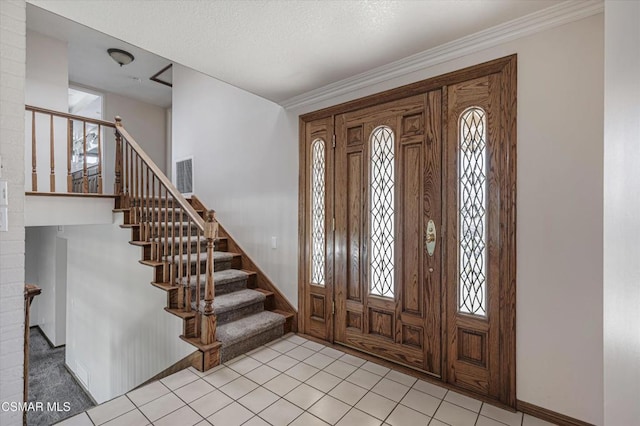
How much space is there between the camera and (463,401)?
2.06m

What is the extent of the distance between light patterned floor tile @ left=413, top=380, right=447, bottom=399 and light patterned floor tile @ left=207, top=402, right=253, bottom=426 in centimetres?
124

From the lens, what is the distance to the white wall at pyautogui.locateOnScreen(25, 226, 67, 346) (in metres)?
5.41

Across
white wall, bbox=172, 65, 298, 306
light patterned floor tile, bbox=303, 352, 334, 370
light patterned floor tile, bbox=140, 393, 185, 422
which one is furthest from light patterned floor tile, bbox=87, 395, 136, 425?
white wall, bbox=172, 65, 298, 306

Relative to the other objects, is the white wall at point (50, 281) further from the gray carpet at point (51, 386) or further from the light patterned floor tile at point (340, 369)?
the light patterned floor tile at point (340, 369)

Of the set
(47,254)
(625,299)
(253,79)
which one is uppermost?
(253,79)

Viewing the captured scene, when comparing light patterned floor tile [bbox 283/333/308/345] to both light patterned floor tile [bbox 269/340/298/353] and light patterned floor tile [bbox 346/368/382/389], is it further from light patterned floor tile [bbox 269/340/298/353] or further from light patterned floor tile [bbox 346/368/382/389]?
light patterned floor tile [bbox 346/368/382/389]

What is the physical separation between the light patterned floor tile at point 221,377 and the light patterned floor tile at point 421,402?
4.34ft

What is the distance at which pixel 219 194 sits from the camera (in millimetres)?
4246

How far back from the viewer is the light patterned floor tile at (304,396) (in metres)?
2.06

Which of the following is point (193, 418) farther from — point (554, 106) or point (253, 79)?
point (554, 106)

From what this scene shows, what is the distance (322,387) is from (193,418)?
2.95 ft

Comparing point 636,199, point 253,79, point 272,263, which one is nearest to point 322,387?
point 272,263

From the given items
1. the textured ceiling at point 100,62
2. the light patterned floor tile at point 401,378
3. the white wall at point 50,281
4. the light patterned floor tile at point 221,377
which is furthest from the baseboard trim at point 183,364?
the textured ceiling at point 100,62

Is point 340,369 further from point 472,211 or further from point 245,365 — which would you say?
point 472,211
